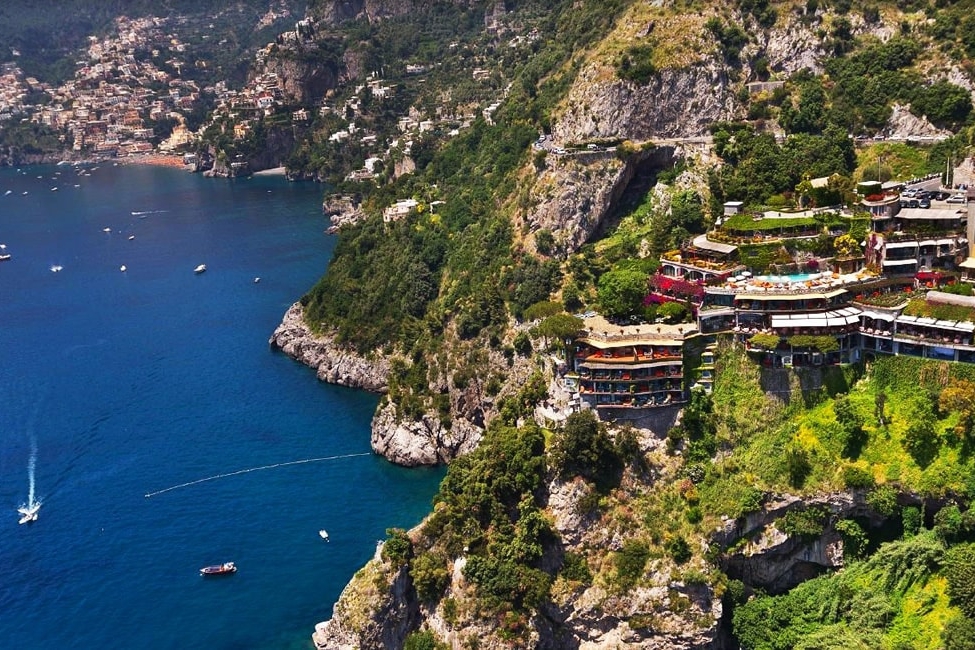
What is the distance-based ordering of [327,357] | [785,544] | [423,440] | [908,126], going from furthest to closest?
[327,357]
[908,126]
[423,440]
[785,544]

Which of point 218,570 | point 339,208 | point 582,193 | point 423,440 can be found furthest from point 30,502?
point 339,208

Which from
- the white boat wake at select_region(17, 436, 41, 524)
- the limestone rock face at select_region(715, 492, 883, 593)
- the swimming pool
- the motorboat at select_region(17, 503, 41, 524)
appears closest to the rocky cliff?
the swimming pool

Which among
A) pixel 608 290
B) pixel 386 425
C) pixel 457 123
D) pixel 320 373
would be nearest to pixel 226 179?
pixel 457 123

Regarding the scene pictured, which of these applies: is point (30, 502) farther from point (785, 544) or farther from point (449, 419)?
point (785, 544)

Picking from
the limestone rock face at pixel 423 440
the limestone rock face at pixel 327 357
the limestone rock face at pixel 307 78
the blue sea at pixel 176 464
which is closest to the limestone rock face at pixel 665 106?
the limestone rock face at pixel 327 357

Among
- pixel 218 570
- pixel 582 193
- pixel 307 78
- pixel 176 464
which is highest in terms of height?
pixel 307 78

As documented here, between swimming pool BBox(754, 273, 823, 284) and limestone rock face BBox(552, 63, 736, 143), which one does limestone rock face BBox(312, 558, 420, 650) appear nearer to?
swimming pool BBox(754, 273, 823, 284)

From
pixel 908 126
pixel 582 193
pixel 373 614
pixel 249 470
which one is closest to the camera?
pixel 373 614

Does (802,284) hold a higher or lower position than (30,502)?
higher
